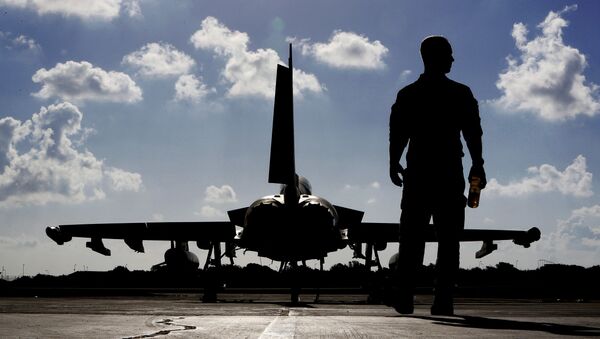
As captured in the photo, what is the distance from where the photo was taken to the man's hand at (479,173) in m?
6.76

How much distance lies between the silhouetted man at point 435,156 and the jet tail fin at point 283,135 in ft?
24.0

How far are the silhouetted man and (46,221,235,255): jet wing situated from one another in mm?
19836

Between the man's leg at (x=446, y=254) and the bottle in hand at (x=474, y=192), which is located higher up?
the bottle in hand at (x=474, y=192)

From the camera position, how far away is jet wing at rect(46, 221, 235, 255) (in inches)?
1068

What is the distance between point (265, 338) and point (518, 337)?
171cm

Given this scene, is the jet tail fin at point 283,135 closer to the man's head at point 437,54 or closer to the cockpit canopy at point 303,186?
the man's head at point 437,54

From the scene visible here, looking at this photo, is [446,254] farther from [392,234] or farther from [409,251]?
[392,234]

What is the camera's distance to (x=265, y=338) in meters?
4.26

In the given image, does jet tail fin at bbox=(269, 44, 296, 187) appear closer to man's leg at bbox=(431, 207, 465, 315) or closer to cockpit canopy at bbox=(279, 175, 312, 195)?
man's leg at bbox=(431, 207, 465, 315)

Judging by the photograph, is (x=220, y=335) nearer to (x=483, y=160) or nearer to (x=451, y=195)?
(x=451, y=195)

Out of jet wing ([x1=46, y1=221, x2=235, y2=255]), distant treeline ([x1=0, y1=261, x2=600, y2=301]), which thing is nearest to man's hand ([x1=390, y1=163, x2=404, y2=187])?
jet wing ([x1=46, y1=221, x2=235, y2=255])

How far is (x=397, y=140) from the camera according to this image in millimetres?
6824

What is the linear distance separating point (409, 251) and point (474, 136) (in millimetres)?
1410

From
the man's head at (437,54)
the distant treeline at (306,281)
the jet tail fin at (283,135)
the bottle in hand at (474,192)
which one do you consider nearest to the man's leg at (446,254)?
the bottle in hand at (474,192)
